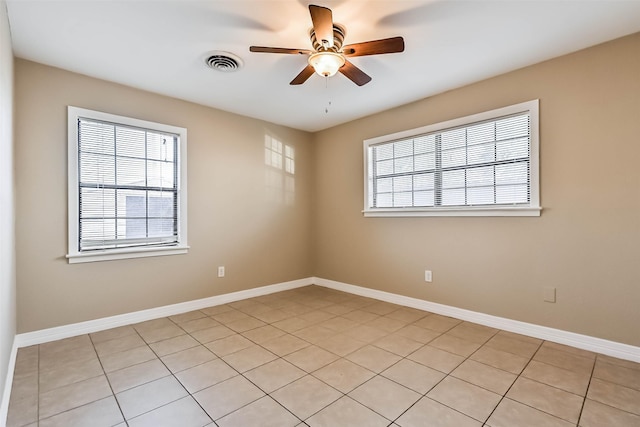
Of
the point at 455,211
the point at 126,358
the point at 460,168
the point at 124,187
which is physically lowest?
the point at 126,358

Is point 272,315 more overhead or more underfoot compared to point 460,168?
more underfoot

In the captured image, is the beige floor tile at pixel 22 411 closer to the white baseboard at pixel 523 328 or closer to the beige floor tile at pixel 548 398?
the beige floor tile at pixel 548 398

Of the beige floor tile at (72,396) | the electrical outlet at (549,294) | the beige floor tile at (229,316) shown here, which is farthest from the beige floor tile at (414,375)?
the beige floor tile at (72,396)

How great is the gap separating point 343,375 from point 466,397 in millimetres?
790

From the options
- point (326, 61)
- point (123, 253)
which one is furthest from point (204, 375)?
point (326, 61)

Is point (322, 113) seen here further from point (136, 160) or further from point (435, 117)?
point (136, 160)

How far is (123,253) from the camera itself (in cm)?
315

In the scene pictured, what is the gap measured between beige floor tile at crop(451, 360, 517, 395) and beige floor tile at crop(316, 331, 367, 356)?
2.59 feet

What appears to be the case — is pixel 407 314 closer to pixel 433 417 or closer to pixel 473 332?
pixel 473 332

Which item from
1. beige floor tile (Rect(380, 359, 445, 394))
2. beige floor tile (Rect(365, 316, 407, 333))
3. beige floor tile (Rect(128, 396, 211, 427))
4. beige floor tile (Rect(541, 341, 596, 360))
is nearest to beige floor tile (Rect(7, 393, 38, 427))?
beige floor tile (Rect(128, 396, 211, 427))

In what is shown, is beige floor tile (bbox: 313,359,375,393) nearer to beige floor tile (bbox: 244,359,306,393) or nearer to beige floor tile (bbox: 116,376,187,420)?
beige floor tile (bbox: 244,359,306,393)

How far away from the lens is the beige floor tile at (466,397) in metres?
1.78

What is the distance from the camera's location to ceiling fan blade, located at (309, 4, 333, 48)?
175cm

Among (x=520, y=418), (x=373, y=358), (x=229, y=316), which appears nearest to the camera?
(x=520, y=418)
